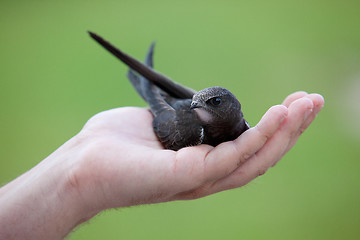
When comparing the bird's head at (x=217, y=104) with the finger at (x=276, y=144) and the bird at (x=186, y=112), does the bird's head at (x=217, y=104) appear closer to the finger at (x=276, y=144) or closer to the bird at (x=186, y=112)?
the bird at (x=186, y=112)

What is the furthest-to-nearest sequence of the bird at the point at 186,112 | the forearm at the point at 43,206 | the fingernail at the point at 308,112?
1. the bird at the point at 186,112
2. the fingernail at the point at 308,112
3. the forearm at the point at 43,206

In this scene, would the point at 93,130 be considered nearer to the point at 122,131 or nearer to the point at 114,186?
the point at 122,131

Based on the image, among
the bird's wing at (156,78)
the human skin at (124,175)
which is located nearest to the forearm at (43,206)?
the human skin at (124,175)

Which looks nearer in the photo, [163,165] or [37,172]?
[163,165]

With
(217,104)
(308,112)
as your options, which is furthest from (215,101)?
(308,112)

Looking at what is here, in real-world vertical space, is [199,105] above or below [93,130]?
above

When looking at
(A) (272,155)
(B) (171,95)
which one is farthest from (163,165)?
(B) (171,95)

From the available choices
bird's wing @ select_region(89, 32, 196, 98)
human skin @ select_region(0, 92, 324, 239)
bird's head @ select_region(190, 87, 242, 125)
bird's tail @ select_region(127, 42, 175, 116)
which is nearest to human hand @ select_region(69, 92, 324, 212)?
human skin @ select_region(0, 92, 324, 239)
